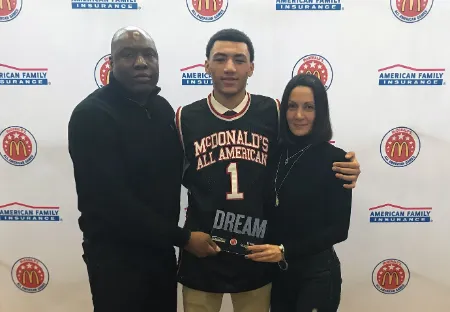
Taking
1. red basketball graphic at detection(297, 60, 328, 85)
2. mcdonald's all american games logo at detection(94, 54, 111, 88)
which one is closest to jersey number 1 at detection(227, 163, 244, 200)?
red basketball graphic at detection(297, 60, 328, 85)

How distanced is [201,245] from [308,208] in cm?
36

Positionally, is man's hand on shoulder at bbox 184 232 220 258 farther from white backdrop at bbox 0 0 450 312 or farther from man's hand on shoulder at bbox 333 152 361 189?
white backdrop at bbox 0 0 450 312

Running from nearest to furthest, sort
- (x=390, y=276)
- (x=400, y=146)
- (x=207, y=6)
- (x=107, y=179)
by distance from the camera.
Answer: (x=107, y=179), (x=207, y=6), (x=400, y=146), (x=390, y=276)

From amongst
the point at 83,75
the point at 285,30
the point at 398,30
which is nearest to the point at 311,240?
the point at 285,30

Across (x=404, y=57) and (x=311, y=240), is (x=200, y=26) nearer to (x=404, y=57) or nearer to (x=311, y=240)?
→ (x=404, y=57)

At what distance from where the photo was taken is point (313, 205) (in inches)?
46.9

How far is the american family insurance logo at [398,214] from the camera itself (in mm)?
1849

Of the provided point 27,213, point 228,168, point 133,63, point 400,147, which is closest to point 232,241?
point 228,168

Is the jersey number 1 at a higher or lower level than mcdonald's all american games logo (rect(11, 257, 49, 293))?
higher

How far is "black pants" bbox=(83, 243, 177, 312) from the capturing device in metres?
1.21

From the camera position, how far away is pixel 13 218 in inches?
72.3

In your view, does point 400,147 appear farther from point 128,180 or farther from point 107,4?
point 107,4

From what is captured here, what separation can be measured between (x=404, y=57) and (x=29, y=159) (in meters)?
1.80

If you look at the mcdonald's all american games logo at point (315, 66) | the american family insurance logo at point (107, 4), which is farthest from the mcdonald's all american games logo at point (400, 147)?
the american family insurance logo at point (107, 4)
